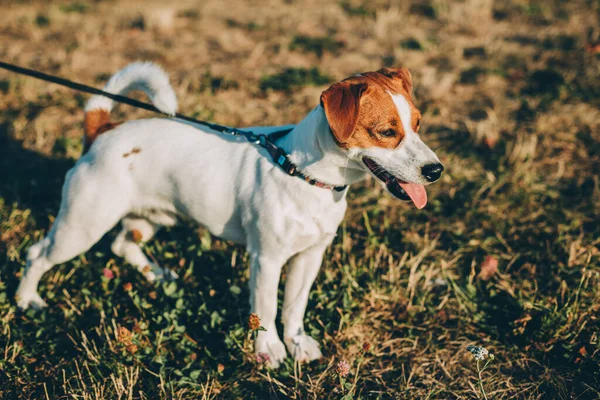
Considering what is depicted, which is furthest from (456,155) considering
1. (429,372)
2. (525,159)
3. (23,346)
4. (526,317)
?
(23,346)

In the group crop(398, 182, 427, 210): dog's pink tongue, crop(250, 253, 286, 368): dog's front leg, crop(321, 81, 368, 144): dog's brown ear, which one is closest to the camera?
crop(321, 81, 368, 144): dog's brown ear

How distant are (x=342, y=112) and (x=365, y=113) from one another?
194 mm

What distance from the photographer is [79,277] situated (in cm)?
377

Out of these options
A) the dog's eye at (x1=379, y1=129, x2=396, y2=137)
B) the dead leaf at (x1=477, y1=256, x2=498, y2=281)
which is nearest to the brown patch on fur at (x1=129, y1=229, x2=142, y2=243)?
the dog's eye at (x1=379, y1=129, x2=396, y2=137)

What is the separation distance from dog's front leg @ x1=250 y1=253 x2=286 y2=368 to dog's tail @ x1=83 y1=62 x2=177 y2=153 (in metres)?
1.17

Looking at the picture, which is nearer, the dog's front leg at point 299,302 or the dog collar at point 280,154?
the dog collar at point 280,154

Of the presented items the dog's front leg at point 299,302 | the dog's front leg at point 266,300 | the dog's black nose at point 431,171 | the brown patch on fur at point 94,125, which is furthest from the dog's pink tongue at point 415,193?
the brown patch on fur at point 94,125

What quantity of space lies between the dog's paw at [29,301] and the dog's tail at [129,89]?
113cm

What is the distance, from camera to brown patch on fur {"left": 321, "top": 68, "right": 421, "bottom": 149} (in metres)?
2.54

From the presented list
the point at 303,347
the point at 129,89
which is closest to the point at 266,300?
the point at 303,347

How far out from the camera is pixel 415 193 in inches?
111

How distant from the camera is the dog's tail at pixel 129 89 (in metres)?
3.15

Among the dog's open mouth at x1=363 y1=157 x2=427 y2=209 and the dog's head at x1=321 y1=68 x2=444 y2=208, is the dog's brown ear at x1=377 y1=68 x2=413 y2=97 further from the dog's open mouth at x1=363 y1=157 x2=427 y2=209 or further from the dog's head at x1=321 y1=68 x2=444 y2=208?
the dog's open mouth at x1=363 y1=157 x2=427 y2=209

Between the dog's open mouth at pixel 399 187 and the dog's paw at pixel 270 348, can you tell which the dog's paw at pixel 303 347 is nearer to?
the dog's paw at pixel 270 348
